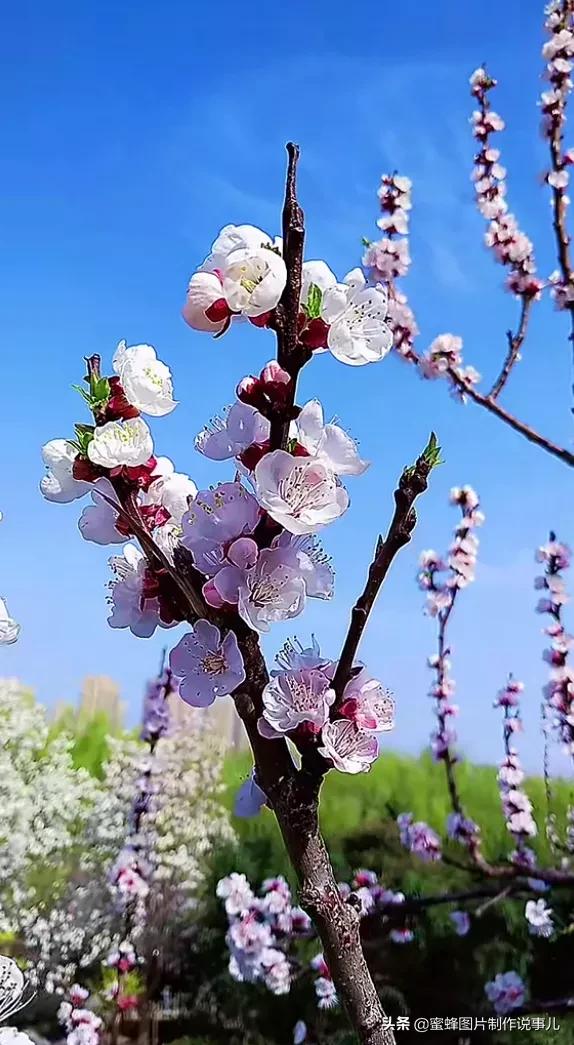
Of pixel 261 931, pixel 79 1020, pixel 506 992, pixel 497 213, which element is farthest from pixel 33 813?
pixel 497 213

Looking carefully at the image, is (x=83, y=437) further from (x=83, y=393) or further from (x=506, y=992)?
(x=506, y=992)

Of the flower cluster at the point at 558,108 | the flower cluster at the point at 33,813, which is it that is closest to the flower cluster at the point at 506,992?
the flower cluster at the point at 33,813

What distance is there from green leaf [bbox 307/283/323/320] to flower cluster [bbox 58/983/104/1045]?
199cm

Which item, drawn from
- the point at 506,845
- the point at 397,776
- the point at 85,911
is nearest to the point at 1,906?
the point at 85,911

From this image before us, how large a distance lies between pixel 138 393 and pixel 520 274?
69.6 inches

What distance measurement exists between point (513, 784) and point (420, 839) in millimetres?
244

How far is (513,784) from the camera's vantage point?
2199 mm

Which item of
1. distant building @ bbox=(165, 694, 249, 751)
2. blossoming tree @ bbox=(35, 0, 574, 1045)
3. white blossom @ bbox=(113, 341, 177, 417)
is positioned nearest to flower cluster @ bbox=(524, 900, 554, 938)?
distant building @ bbox=(165, 694, 249, 751)

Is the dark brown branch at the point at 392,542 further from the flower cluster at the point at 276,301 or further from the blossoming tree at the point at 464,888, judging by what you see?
the blossoming tree at the point at 464,888

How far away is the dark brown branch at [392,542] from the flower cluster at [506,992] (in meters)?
1.93

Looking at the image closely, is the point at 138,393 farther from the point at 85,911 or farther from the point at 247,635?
the point at 85,911

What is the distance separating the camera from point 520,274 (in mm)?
2043

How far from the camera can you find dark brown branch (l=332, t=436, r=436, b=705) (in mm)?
389

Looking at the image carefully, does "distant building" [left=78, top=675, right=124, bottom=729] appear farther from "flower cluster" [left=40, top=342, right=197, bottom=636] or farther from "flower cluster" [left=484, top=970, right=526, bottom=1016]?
"flower cluster" [left=40, top=342, right=197, bottom=636]
